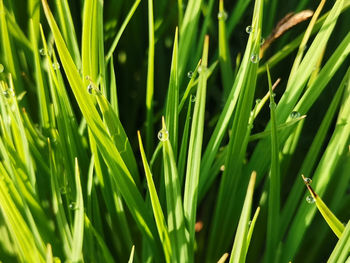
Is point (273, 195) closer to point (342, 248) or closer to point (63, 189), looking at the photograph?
point (342, 248)

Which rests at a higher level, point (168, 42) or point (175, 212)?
point (168, 42)

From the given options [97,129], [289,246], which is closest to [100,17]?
[97,129]

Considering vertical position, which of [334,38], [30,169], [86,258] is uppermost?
[334,38]

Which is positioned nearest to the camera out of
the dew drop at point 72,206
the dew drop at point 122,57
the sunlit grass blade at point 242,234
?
the sunlit grass blade at point 242,234

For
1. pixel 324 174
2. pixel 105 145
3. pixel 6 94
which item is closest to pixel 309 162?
pixel 324 174

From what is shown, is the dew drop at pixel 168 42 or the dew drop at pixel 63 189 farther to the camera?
the dew drop at pixel 168 42

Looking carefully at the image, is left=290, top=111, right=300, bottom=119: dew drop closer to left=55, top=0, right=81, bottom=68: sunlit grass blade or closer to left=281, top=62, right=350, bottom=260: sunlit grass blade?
left=281, top=62, right=350, bottom=260: sunlit grass blade

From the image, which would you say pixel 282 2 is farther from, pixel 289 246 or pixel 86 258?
pixel 86 258

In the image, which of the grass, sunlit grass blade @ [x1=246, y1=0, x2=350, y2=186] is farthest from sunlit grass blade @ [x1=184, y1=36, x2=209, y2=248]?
sunlit grass blade @ [x1=246, y1=0, x2=350, y2=186]

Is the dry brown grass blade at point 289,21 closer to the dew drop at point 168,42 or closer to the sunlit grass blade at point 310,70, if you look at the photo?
the sunlit grass blade at point 310,70

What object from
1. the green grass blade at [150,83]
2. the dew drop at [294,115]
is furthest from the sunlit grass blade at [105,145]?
the dew drop at [294,115]

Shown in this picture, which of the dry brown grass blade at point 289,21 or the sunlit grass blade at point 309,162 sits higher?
the dry brown grass blade at point 289,21
